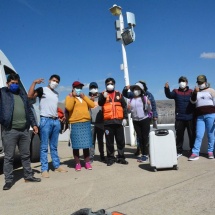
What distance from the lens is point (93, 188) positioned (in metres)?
4.47

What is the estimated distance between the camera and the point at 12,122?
4.77 meters

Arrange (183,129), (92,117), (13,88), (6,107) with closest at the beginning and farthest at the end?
(6,107), (13,88), (92,117), (183,129)

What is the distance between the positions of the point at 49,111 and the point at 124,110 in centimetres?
168

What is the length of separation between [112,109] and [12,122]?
7.01 ft

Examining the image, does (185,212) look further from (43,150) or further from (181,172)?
(43,150)

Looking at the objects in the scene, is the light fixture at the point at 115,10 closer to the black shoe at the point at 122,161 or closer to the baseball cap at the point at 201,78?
the baseball cap at the point at 201,78

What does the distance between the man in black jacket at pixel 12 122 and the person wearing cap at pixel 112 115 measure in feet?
5.69

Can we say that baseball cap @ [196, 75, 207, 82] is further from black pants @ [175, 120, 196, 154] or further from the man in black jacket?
the man in black jacket

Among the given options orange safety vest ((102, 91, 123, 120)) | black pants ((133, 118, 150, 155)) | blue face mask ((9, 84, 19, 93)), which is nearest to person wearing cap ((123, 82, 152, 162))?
black pants ((133, 118, 150, 155))

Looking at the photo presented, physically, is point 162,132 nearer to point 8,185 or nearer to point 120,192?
point 120,192

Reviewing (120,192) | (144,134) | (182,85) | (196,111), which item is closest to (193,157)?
(196,111)

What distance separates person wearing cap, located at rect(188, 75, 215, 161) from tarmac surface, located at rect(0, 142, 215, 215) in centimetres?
51

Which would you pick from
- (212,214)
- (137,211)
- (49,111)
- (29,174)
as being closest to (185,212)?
(212,214)

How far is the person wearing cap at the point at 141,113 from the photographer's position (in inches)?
251
